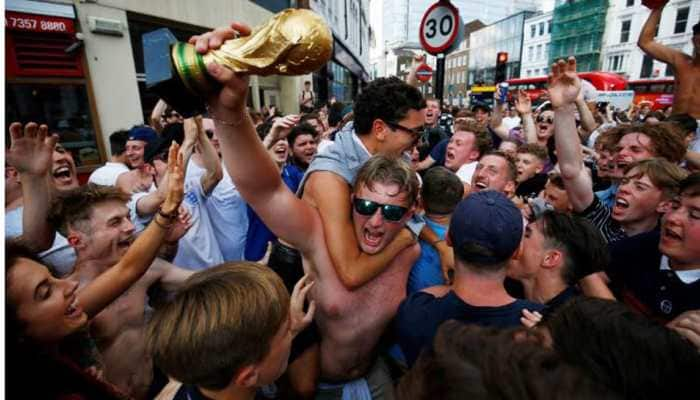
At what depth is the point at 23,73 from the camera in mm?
6406

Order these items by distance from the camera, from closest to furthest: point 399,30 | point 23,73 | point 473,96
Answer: point 23,73 < point 473,96 < point 399,30

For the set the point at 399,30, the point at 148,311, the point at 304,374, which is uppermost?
the point at 399,30

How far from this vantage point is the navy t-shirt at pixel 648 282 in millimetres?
1619

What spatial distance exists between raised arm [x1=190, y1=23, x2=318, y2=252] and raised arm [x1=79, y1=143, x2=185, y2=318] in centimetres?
64

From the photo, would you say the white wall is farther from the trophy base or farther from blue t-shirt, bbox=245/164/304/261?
the trophy base

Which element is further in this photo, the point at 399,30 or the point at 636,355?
the point at 399,30

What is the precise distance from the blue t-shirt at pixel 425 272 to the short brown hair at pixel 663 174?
Answer: 148 cm

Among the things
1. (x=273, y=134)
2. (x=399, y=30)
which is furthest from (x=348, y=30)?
(x=399, y=30)

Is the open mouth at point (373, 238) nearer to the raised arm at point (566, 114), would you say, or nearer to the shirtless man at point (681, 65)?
the raised arm at point (566, 114)

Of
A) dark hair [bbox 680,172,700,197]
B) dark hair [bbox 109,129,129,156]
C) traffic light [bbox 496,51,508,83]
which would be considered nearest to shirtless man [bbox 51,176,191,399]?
dark hair [bbox 109,129,129,156]

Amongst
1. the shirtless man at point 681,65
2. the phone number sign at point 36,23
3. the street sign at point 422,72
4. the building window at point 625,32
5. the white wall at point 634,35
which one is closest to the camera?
the shirtless man at point 681,65

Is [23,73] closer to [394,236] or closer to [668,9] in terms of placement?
[394,236]

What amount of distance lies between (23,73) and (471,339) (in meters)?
8.84

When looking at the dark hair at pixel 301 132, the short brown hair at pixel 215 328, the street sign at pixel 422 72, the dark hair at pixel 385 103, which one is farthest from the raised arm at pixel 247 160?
the street sign at pixel 422 72
